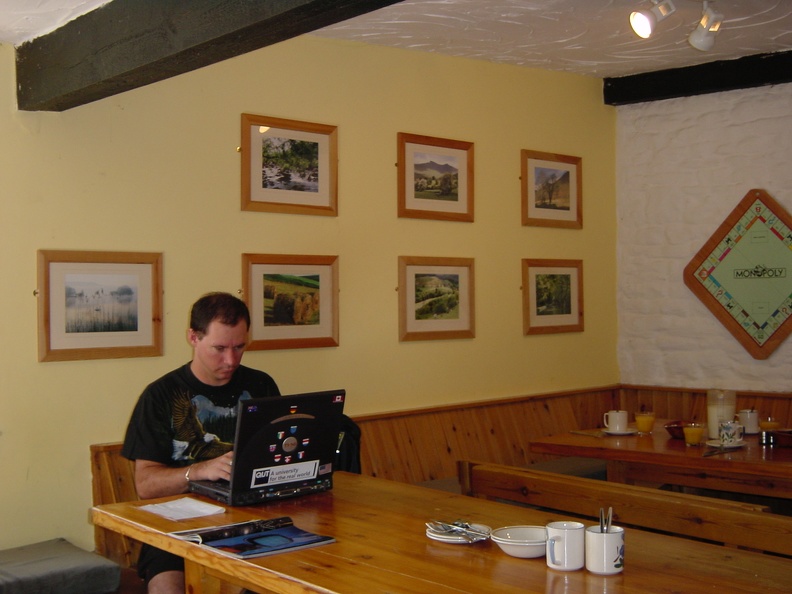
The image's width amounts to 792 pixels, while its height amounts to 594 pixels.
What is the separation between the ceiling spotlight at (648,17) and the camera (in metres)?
4.19

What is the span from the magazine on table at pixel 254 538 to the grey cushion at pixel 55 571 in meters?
1.18

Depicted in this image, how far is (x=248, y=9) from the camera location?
9.33 feet

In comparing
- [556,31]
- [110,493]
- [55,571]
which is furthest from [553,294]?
[55,571]

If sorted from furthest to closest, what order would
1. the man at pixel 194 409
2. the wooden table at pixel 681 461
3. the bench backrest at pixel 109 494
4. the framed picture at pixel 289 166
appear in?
1. the framed picture at pixel 289 166
2. the bench backrest at pixel 109 494
3. the wooden table at pixel 681 461
4. the man at pixel 194 409

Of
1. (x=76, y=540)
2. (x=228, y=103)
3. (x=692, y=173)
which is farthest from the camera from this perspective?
(x=692, y=173)

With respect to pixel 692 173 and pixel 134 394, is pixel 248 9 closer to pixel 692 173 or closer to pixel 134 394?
pixel 134 394

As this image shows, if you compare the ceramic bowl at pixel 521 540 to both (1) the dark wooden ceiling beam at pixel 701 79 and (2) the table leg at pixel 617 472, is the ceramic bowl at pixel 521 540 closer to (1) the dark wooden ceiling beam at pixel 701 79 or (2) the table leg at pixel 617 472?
(2) the table leg at pixel 617 472

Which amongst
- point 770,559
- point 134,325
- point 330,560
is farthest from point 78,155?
point 770,559

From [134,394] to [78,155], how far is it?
1.06 m

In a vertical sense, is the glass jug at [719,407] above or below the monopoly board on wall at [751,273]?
below

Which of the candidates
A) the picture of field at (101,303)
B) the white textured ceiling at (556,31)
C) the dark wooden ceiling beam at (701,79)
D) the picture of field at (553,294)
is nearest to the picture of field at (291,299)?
the picture of field at (101,303)

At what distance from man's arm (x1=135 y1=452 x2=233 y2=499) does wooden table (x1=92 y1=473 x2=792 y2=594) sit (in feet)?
0.81

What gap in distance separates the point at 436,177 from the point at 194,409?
2401mm

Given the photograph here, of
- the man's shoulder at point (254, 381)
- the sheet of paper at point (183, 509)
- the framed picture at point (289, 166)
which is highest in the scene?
the framed picture at point (289, 166)
